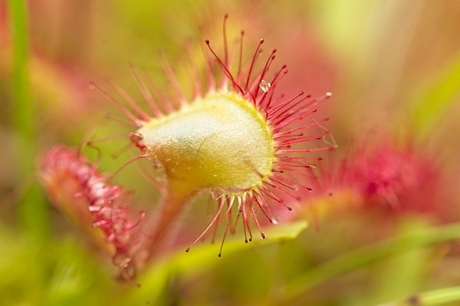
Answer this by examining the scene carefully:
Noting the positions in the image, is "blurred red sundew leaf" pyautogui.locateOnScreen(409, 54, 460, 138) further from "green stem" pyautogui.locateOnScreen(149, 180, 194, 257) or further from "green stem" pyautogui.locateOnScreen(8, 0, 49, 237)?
"green stem" pyautogui.locateOnScreen(8, 0, 49, 237)

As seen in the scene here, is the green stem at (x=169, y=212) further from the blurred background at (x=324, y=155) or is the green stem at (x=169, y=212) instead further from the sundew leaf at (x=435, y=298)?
the sundew leaf at (x=435, y=298)

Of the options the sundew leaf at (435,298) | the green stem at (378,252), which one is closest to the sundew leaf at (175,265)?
the green stem at (378,252)

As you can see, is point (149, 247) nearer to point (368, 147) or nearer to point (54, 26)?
point (368, 147)

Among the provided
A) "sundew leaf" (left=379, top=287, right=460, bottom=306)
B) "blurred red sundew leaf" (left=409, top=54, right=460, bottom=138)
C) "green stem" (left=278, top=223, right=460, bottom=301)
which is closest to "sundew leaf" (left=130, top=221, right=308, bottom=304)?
"green stem" (left=278, top=223, right=460, bottom=301)

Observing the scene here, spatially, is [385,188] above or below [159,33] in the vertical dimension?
below

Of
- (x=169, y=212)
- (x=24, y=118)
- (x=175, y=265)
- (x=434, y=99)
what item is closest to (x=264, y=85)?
(x=169, y=212)

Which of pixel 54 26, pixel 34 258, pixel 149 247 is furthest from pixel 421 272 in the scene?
pixel 54 26

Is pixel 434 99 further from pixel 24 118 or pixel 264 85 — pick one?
pixel 24 118
